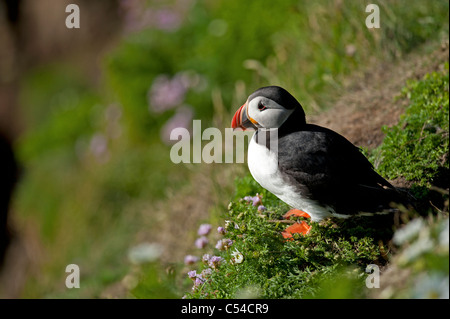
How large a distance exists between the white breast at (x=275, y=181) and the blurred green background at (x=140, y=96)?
33.5 inches

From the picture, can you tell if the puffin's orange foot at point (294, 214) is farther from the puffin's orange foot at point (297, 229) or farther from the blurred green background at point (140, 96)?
the blurred green background at point (140, 96)

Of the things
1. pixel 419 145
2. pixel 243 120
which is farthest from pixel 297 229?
pixel 419 145

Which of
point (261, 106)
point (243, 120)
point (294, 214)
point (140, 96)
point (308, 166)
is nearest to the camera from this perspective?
point (308, 166)

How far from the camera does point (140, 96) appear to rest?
844 centimetres

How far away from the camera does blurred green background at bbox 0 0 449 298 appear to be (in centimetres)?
575

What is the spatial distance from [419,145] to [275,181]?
1.30m

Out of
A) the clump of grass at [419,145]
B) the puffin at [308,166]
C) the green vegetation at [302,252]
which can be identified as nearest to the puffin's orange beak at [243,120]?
the puffin at [308,166]

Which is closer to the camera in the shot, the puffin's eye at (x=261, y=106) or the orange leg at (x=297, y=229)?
the puffin's eye at (x=261, y=106)

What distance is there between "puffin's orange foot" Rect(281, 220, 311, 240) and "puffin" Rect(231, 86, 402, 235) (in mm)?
115

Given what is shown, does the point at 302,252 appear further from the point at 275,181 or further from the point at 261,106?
the point at 261,106

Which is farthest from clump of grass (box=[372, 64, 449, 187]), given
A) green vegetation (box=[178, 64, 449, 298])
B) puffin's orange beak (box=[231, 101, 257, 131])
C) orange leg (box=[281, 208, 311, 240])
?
puffin's orange beak (box=[231, 101, 257, 131])

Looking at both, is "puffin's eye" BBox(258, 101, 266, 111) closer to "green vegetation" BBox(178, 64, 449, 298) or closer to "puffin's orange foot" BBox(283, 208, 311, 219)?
"green vegetation" BBox(178, 64, 449, 298)

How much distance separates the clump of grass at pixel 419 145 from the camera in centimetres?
374
